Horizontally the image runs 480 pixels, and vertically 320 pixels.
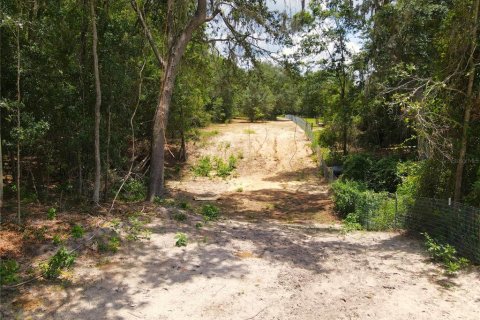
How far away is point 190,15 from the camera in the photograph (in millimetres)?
12617

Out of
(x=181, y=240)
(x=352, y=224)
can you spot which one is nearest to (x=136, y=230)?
(x=181, y=240)

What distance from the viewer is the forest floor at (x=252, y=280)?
17.3 ft

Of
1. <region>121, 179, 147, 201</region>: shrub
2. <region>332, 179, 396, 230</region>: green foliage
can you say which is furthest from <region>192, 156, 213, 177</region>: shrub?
<region>332, 179, 396, 230</region>: green foliage

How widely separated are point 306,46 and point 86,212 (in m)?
15.6

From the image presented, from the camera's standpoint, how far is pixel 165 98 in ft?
39.2

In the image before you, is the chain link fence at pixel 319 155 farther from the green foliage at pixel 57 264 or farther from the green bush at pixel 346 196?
the green foliage at pixel 57 264

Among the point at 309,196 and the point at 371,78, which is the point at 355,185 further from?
the point at 371,78

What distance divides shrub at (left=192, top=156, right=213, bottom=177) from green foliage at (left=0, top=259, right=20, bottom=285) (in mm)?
16504

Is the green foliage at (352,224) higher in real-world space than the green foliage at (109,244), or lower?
lower

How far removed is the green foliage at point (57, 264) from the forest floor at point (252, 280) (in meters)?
0.16

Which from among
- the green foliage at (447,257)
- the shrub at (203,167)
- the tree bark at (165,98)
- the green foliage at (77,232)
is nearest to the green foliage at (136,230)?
the green foliage at (77,232)

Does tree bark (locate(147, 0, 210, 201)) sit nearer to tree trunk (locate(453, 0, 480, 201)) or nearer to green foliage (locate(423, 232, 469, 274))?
tree trunk (locate(453, 0, 480, 201))

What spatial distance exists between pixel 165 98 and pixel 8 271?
23.5 ft

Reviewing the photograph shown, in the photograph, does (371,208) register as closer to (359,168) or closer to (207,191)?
(359,168)
